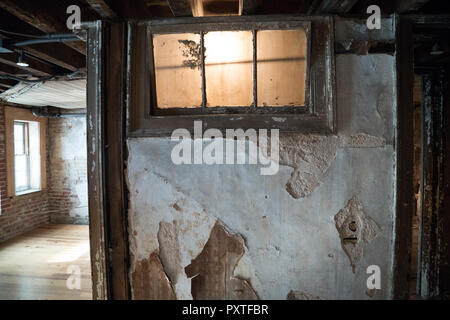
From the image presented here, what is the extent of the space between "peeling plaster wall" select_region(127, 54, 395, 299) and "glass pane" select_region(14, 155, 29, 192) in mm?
4902

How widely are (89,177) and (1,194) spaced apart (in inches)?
166

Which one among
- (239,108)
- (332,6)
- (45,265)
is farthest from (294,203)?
(45,265)

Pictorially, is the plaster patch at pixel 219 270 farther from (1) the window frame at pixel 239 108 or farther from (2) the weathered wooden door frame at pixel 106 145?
(1) the window frame at pixel 239 108

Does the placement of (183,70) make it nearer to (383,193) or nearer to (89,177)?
(89,177)

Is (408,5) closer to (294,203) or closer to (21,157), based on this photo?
(294,203)

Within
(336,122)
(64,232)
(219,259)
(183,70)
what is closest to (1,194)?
(64,232)

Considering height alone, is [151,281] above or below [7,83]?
below

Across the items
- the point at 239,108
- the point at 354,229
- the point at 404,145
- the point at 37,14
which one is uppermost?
the point at 37,14

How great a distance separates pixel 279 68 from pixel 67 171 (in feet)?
17.7

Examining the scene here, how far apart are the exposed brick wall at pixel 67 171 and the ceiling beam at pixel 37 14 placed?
4.15 m

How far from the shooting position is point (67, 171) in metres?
5.41

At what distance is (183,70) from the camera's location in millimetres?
2350

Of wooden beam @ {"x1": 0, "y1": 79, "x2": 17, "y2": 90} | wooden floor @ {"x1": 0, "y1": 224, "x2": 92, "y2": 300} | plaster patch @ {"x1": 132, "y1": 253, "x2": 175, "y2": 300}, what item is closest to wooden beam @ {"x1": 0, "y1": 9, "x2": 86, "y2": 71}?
wooden beam @ {"x1": 0, "y1": 79, "x2": 17, "y2": 90}

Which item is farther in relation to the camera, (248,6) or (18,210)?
(18,210)
